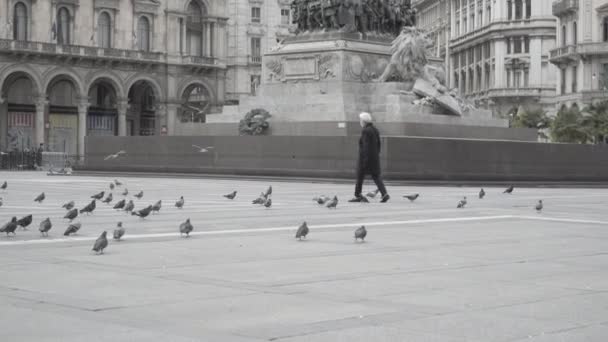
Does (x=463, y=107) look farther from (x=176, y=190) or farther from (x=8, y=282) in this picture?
(x=8, y=282)

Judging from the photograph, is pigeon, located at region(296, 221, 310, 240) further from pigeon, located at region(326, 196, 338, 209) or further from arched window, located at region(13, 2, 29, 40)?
arched window, located at region(13, 2, 29, 40)

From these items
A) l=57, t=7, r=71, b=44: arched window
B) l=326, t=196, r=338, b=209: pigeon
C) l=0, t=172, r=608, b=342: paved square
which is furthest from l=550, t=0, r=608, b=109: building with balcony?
l=0, t=172, r=608, b=342: paved square

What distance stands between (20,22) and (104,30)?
23.1 ft

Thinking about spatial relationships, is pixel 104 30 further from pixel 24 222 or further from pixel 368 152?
pixel 24 222

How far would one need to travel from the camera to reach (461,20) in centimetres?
11912

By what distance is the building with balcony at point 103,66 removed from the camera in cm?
7594

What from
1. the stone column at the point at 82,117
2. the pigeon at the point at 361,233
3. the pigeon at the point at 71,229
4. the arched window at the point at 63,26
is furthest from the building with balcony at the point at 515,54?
the pigeon at the point at 71,229

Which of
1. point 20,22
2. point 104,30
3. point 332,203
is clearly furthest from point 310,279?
point 104,30

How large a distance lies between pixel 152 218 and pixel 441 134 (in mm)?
18065

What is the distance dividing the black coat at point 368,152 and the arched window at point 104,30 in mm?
60383

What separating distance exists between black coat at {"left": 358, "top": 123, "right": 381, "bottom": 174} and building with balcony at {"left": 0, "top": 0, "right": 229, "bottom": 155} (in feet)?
171

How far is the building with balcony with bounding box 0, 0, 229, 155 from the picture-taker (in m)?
75.9

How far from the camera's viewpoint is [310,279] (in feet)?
33.0

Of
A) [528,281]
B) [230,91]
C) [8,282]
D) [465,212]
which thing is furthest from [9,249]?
[230,91]
